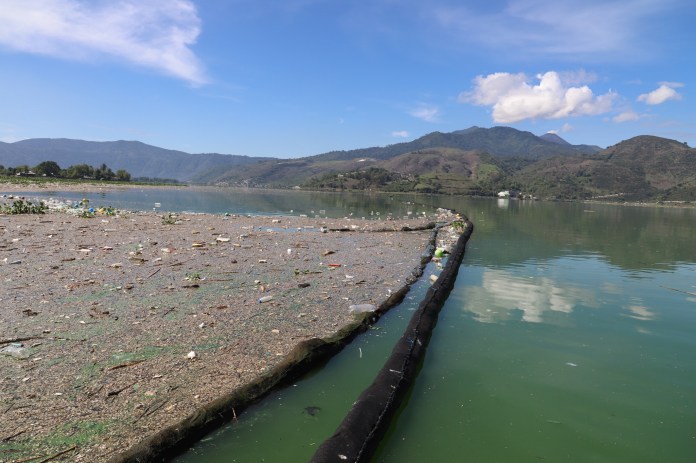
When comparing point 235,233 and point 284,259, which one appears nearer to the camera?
point 284,259

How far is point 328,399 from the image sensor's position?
5.82m

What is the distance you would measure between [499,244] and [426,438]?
69.1 ft

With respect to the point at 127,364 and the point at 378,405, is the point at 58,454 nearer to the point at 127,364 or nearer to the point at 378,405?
the point at 127,364

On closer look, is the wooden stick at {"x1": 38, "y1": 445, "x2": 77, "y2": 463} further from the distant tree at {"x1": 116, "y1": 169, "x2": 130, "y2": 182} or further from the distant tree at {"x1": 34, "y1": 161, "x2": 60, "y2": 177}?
the distant tree at {"x1": 116, "y1": 169, "x2": 130, "y2": 182}

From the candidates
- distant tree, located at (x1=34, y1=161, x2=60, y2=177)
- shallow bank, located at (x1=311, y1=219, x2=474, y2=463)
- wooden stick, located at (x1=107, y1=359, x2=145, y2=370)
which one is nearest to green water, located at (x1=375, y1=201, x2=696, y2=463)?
shallow bank, located at (x1=311, y1=219, x2=474, y2=463)

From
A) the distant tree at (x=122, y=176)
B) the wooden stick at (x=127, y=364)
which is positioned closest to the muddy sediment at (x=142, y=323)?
the wooden stick at (x=127, y=364)

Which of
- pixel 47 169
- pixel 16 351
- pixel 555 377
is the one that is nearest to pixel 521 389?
pixel 555 377

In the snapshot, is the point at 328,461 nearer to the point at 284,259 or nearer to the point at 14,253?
the point at 284,259

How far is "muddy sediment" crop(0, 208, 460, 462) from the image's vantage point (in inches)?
190

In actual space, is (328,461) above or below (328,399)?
above

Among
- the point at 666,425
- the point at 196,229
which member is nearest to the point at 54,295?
the point at 666,425

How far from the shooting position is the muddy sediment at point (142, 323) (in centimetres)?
483

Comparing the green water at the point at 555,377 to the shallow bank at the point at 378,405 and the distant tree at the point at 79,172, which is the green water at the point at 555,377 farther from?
the distant tree at the point at 79,172

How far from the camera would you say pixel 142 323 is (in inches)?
314
